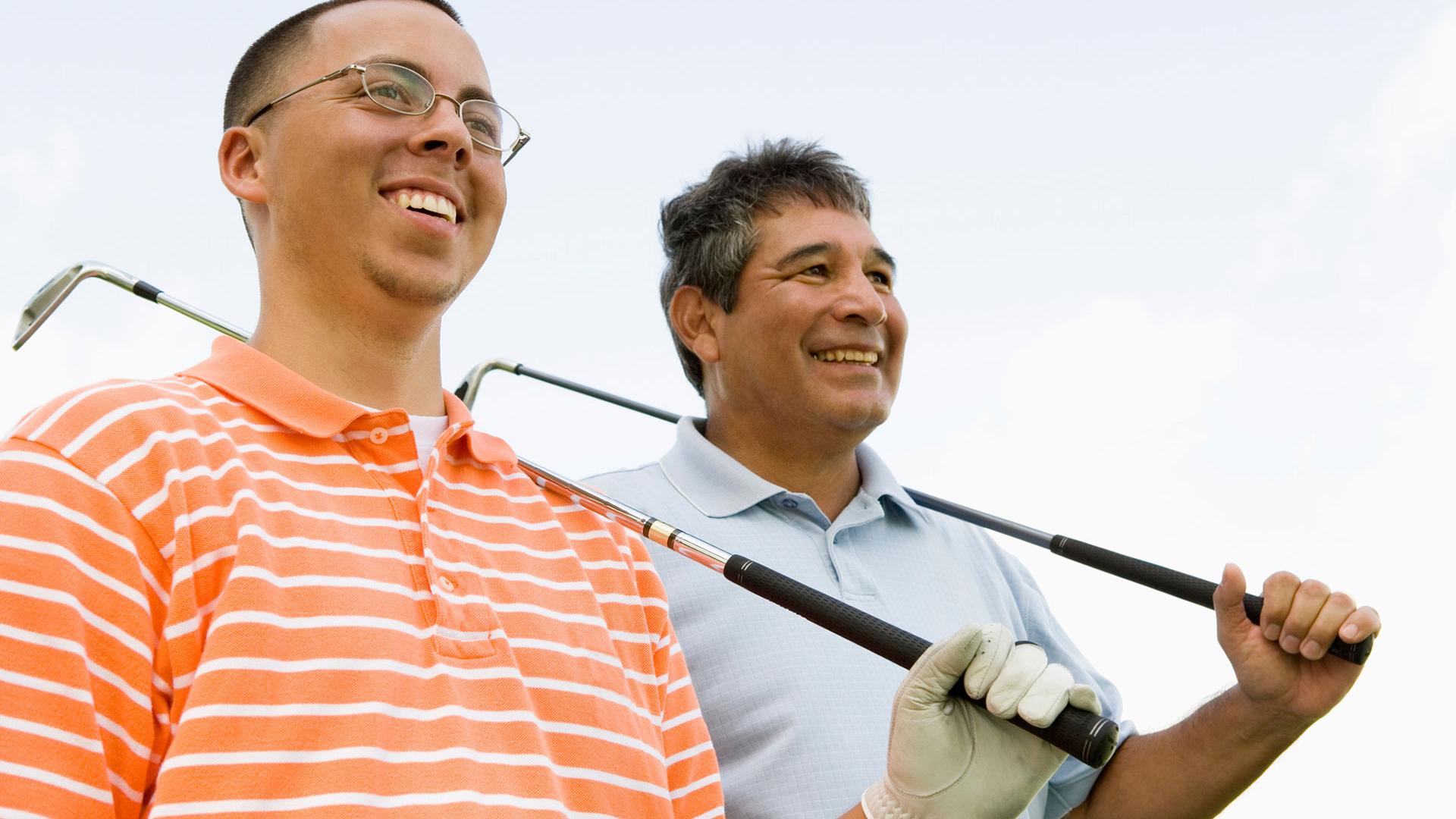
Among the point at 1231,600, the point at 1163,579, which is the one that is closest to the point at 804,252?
the point at 1163,579

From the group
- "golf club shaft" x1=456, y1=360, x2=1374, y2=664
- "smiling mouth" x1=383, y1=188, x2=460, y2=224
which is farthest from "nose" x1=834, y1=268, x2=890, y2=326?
"smiling mouth" x1=383, y1=188, x2=460, y2=224

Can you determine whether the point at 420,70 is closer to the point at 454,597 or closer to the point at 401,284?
the point at 401,284

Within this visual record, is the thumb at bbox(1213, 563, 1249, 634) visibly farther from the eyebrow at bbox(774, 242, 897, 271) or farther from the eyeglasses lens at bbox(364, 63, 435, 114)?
the eyeglasses lens at bbox(364, 63, 435, 114)

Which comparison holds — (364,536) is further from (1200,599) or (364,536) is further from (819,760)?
(1200,599)

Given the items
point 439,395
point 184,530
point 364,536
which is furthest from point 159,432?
point 439,395

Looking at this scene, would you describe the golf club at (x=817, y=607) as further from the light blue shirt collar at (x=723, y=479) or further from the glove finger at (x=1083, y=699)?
the light blue shirt collar at (x=723, y=479)

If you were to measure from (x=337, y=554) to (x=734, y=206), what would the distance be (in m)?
2.10

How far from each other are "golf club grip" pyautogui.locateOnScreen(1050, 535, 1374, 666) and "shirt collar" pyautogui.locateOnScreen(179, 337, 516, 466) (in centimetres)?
148

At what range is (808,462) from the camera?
319 cm

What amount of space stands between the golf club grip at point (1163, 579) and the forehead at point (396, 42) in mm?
1447

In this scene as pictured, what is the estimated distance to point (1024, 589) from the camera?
326 centimetres

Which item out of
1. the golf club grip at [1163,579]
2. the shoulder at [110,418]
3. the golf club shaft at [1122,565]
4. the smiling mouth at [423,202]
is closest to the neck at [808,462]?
the golf club shaft at [1122,565]

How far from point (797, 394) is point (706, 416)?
1.17 ft

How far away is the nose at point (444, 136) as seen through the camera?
1.97 m
